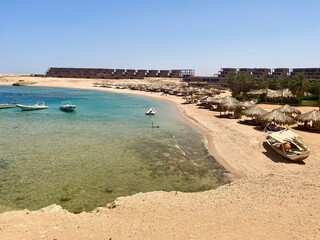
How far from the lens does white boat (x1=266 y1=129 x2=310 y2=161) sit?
19297 millimetres

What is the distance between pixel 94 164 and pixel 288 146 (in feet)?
46.8

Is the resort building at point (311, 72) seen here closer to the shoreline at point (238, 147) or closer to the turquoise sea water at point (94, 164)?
the shoreline at point (238, 147)

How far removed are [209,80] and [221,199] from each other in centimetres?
10630

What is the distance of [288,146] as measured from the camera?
2097cm

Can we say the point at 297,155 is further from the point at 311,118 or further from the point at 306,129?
the point at 306,129

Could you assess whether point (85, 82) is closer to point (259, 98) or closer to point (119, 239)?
point (259, 98)

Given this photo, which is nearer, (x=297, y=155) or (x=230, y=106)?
(x=297, y=155)

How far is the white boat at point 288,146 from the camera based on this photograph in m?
19.3

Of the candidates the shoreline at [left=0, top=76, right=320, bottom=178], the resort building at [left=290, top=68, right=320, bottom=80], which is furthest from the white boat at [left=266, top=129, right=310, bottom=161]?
the resort building at [left=290, top=68, right=320, bottom=80]

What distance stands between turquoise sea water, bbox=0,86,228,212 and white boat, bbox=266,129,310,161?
509cm

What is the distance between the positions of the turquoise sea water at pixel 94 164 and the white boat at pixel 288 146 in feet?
16.7

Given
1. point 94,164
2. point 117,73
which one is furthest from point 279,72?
point 94,164

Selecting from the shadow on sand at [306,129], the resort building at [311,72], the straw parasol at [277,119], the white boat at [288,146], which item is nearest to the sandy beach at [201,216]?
the white boat at [288,146]

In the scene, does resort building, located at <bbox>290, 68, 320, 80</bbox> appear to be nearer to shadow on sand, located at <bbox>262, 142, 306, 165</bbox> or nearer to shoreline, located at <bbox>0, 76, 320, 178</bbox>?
shoreline, located at <bbox>0, 76, 320, 178</bbox>
